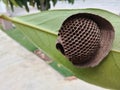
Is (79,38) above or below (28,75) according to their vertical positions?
above

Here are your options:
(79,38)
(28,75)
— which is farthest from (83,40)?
(28,75)

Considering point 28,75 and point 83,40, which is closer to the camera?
point 83,40

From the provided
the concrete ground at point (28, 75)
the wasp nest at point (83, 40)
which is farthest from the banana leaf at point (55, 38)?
the concrete ground at point (28, 75)

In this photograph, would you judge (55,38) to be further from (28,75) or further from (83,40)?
(28,75)

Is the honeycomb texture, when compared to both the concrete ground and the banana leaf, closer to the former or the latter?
the banana leaf

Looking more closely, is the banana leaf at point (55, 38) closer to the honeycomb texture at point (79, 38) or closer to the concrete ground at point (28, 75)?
the honeycomb texture at point (79, 38)

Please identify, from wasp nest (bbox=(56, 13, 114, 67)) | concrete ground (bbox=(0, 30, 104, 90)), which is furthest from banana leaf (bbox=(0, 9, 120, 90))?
concrete ground (bbox=(0, 30, 104, 90))
